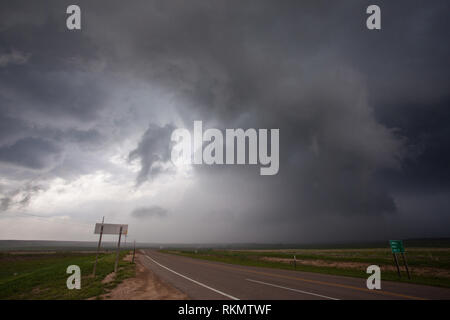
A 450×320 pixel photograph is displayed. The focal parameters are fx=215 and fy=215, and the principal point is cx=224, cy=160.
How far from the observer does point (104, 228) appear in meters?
15.4

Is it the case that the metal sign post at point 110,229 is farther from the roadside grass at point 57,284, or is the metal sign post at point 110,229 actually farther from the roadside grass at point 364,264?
the roadside grass at point 364,264

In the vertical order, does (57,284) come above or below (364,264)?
above

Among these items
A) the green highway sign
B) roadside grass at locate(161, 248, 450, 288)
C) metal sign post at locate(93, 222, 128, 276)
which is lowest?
roadside grass at locate(161, 248, 450, 288)

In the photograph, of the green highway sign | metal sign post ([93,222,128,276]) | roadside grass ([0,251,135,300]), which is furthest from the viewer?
the green highway sign

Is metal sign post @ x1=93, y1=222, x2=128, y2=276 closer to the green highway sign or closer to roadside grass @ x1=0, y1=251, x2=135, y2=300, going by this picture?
roadside grass @ x1=0, y1=251, x2=135, y2=300

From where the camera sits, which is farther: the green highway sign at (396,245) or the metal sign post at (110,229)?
the green highway sign at (396,245)

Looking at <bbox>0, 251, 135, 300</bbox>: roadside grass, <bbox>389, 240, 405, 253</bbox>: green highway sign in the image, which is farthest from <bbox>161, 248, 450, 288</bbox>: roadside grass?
<bbox>0, 251, 135, 300</bbox>: roadside grass

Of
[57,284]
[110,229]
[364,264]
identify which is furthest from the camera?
[364,264]

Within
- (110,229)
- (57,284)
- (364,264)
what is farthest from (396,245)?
(57,284)

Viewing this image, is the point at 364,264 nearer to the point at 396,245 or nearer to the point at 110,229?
the point at 396,245

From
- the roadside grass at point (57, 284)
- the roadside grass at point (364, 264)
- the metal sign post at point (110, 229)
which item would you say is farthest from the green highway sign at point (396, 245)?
the metal sign post at point (110, 229)

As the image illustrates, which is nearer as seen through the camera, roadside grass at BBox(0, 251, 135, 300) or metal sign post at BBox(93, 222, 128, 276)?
roadside grass at BBox(0, 251, 135, 300)
